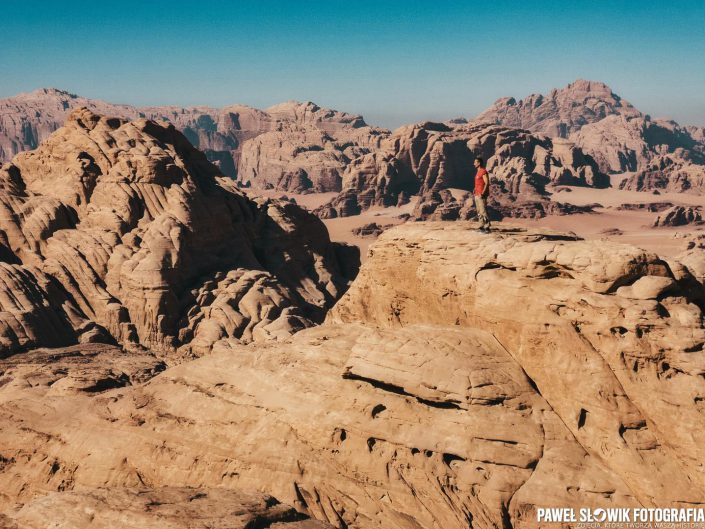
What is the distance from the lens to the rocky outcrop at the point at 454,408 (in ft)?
32.8

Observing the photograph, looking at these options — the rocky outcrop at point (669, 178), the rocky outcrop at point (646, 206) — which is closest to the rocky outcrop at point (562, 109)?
the rocky outcrop at point (669, 178)

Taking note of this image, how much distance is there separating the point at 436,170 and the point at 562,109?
110 meters

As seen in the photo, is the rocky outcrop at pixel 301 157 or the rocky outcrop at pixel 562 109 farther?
the rocky outcrop at pixel 562 109

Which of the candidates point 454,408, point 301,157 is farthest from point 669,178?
point 454,408

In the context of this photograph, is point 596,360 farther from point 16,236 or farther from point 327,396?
point 16,236

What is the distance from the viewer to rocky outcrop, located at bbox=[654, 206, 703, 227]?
79125 mm

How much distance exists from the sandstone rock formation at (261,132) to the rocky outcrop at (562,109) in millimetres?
54330

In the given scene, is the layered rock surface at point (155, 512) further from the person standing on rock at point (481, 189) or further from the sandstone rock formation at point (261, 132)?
A: the sandstone rock formation at point (261, 132)

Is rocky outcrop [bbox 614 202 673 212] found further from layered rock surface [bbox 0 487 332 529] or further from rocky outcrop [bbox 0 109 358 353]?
layered rock surface [bbox 0 487 332 529]

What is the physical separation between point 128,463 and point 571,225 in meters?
76.4

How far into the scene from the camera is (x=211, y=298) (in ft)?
103

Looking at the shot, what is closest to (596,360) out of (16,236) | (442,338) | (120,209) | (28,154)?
(442,338)

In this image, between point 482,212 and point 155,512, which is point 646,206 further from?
point 155,512

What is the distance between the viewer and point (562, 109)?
183 metres
